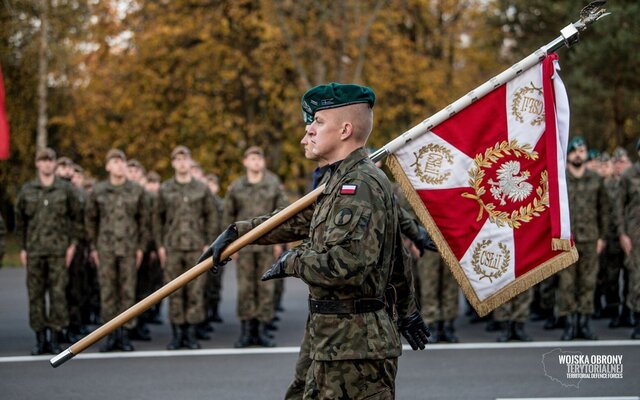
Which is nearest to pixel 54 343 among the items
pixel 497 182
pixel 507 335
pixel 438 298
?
pixel 438 298

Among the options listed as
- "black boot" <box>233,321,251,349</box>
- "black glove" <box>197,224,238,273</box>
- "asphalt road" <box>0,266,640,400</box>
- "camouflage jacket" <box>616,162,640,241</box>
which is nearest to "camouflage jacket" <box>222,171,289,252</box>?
"black boot" <box>233,321,251,349</box>

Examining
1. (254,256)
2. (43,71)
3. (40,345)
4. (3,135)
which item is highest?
(43,71)

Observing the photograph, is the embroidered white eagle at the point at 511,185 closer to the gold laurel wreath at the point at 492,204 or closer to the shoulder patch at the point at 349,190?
the gold laurel wreath at the point at 492,204

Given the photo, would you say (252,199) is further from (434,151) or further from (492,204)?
(492,204)

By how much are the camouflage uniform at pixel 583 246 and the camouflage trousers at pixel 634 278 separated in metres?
0.41

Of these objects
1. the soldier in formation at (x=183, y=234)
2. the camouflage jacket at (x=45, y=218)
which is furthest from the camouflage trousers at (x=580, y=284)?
the camouflage jacket at (x=45, y=218)

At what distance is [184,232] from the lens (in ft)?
34.7

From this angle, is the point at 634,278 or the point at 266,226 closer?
the point at 266,226

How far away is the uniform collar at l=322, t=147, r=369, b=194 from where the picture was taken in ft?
14.3

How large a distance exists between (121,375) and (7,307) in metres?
5.80

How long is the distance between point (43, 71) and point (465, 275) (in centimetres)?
2407

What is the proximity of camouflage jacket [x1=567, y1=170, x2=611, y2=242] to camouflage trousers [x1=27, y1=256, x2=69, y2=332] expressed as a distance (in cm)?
586

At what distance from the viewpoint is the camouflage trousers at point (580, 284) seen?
1045cm

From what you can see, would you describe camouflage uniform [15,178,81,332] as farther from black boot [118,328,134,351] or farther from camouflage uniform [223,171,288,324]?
camouflage uniform [223,171,288,324]
